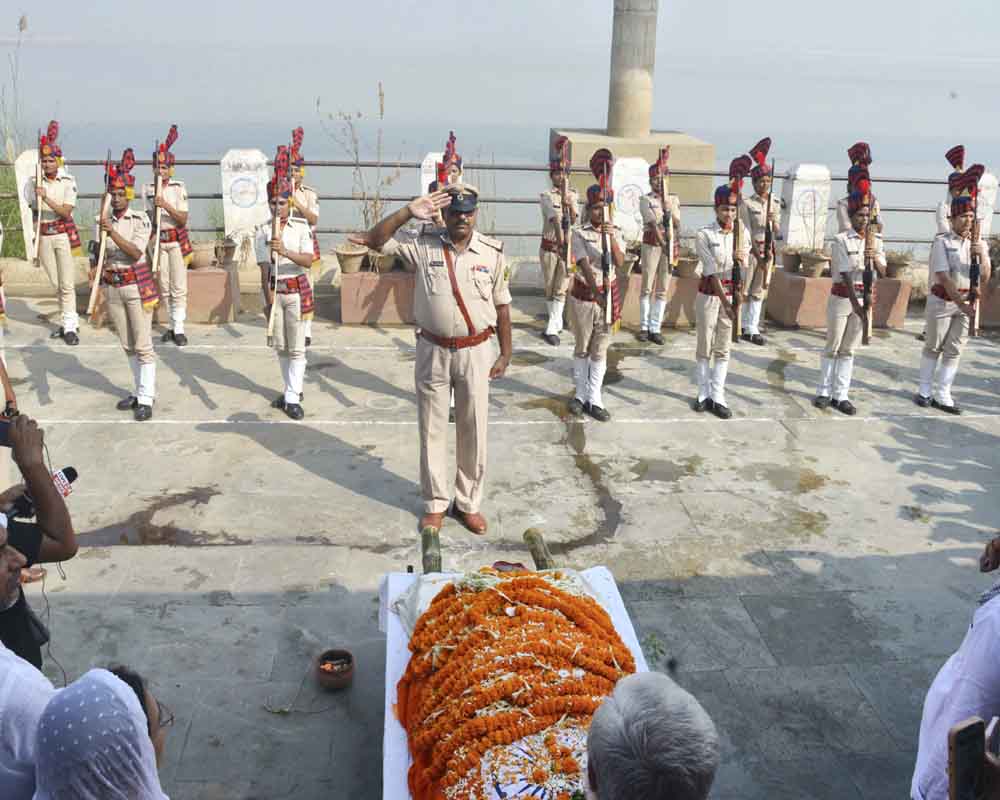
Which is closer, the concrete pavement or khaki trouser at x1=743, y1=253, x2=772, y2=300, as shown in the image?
the concrete pavement

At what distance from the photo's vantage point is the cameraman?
2.96 m

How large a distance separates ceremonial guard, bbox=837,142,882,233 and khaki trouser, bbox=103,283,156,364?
5642 millimetres

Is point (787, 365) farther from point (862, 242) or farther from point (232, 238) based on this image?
point (232, 238)

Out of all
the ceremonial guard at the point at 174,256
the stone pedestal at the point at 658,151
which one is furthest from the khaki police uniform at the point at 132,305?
the stone pedestal at the point at 658,151

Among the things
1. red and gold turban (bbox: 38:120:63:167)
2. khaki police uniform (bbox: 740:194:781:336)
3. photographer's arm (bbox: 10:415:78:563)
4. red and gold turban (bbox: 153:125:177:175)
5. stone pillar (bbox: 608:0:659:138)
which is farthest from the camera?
stone pillar (bbox: 608:0:659:138)

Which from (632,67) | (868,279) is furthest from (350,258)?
(632,67)

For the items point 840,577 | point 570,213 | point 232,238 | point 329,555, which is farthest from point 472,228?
point 232,238

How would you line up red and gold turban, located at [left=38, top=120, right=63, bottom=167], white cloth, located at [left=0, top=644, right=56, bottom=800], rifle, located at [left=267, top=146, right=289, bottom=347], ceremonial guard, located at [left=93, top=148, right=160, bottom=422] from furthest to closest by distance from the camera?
red and gold turban, located at [left=38, top=120, right=63, bottom=167] < rifle, located at [left=267, top=146, right=289, bottom=347] < ceremonial guard, located at [left=93, top=148, right=160, bottom=422] < white cloth, located at [left=0, top=644, right=56, bottom=800]

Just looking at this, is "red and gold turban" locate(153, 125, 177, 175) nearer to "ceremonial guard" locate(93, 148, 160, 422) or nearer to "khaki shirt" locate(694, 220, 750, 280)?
"ceremonial guard" locate(93, 148, 160, 422)

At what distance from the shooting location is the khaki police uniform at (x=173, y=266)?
29.2ft

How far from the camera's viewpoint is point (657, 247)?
9.71 m

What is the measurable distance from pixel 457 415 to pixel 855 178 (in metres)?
4.27

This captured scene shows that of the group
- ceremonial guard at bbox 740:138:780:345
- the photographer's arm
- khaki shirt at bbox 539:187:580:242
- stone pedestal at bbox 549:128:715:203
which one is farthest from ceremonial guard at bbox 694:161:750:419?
stone pedestal at bbox 549:128:715:203

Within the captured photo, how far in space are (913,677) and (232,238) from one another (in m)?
8.64
